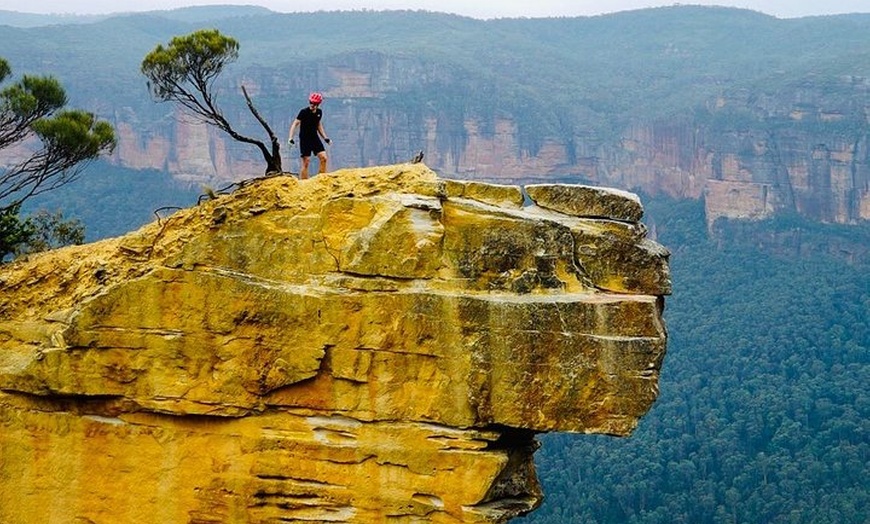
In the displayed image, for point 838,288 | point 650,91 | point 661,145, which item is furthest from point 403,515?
point 650,91

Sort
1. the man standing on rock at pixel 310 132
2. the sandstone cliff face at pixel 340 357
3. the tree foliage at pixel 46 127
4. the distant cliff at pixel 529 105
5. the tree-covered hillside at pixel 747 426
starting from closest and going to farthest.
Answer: the sandstone cliff face at pixel 340 357 → the man standing on rock at pixel 310 132 → the tree foliage at pixel 46 127 → the tree-covered hillside at pixel 747 426 → the distant cliff at pixel 529 105

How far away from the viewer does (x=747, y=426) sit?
5988cm

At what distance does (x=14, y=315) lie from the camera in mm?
13945

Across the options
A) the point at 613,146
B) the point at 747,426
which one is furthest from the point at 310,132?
the point at 613,146

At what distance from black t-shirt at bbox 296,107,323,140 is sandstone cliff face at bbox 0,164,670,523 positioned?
1.42m

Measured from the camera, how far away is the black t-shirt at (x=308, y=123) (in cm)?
1484

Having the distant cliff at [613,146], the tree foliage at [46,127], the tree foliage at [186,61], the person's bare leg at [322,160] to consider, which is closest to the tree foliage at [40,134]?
the tree foliage at [46,127]

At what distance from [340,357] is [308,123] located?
3.33 metres

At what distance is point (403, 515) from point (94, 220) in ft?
260

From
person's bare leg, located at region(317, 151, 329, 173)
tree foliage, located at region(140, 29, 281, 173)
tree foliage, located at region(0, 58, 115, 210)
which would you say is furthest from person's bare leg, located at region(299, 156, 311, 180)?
tree foliage, located at region(0, 58, 115, 210)

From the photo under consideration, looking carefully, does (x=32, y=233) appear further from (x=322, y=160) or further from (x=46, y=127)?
(x=322, y=160)

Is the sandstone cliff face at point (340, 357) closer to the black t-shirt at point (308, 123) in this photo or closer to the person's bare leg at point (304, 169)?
the person's bare leg at point (304, 169)

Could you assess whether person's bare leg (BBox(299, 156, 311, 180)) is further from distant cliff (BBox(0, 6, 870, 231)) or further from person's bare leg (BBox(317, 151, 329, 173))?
distant cliff (BBox(0, 6, 870, 231))

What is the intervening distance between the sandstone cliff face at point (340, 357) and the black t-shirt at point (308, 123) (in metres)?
1.42
